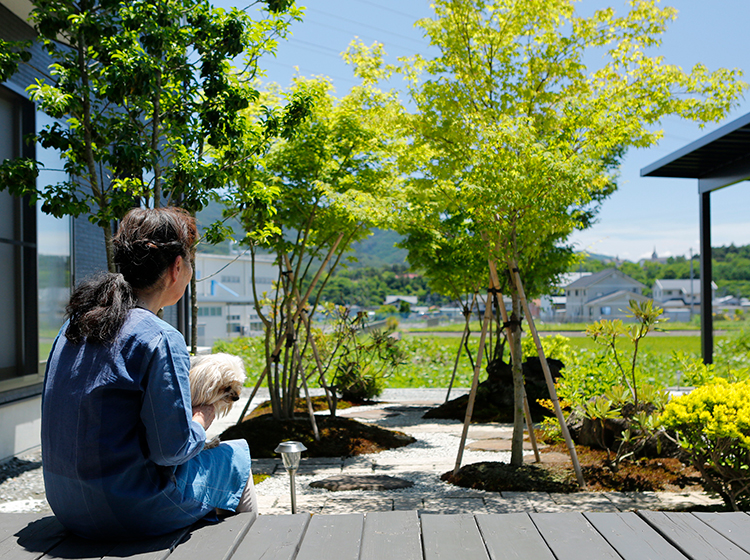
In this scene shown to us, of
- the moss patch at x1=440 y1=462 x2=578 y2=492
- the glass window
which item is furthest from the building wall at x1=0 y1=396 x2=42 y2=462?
the moss patch at x1=440 y1=462 x2=578 y2=492

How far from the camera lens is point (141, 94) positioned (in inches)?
147

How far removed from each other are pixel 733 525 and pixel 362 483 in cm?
299

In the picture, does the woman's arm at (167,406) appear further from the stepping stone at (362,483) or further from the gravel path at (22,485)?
the stepping stone at (362,483)

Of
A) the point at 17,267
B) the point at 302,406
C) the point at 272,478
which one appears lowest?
the point at 302,406

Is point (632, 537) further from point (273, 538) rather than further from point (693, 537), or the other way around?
point (273, 538)

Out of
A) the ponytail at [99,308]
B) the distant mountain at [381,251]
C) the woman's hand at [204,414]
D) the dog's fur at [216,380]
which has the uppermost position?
the distant mountain at [381,251]

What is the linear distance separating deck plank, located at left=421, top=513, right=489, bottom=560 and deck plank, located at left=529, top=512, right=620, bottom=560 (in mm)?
190

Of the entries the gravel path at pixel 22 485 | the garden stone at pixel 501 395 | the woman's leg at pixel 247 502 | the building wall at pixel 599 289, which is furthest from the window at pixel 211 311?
the building wall at pixel 599 289

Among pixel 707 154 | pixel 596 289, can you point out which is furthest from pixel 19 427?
pixel 596 289

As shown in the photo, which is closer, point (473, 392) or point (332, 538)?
point (332, 538)

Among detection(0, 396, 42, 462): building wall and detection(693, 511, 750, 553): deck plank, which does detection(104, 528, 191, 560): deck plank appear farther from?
detection(0, 396, 42, 462): building wall

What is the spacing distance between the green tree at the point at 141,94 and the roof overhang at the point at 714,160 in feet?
16.0

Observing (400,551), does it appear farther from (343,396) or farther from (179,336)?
(343,396)

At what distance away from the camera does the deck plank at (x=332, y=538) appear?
1618 mm
